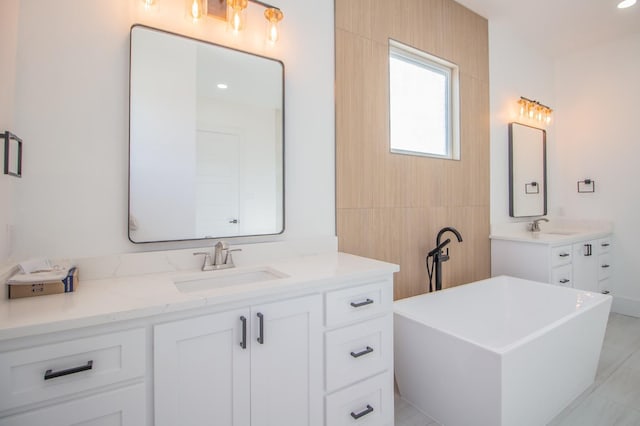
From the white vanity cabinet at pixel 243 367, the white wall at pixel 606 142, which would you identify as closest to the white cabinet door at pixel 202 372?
the white vanity cabinet at pixel 243 367

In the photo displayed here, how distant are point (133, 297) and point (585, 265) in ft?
12.5

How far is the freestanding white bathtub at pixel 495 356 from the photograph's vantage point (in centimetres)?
142

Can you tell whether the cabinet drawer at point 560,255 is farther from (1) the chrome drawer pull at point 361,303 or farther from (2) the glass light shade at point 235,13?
(2) the glass light shade at point 235,13

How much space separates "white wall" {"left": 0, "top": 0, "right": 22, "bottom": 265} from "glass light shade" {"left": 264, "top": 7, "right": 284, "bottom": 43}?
104 centimetres

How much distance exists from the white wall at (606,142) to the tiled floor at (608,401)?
1.27 metres

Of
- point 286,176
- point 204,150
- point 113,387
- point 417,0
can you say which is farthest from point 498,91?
point 113,387

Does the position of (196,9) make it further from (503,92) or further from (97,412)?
(503,92)

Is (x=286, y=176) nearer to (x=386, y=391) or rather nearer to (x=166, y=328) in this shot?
(x=166, y=328)

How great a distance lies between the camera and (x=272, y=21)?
5.57 ft

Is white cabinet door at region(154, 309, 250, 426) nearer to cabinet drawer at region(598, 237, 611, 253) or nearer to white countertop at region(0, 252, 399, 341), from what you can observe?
white countertop at region(0, 252, 399, 341)

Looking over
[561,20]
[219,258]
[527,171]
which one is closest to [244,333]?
[219,258]

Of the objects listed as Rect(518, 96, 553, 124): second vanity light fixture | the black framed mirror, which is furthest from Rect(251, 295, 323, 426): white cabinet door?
Rect(518, 96, 553, 124): second vanity light fixture

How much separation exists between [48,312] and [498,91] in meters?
3.72

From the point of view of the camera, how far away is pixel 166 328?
0.97 m
